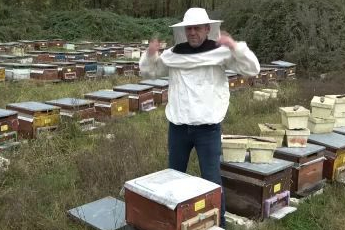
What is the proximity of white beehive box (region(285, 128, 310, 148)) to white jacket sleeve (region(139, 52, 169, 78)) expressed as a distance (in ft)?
5.93

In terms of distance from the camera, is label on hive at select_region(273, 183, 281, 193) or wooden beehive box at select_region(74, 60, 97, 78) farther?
wooden beehive box at select_region(74, 60, 97, 78)

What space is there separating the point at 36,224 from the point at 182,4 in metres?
41.5

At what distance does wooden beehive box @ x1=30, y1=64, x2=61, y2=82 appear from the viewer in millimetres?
10734

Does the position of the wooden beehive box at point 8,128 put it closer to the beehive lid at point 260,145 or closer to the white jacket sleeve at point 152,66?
the white jacket sleeve at point 152,66

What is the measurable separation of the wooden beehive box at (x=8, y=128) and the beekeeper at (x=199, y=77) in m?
2.99

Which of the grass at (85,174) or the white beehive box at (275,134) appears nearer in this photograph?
the grass at (85,174)

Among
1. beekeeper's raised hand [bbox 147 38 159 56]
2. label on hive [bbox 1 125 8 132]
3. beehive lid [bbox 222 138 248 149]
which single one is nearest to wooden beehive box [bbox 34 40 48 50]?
label on hive [bbox 1 125 8 132]

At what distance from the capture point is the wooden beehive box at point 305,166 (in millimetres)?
4566

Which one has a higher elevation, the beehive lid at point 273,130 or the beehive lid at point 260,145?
the beehive lid at point 260,145

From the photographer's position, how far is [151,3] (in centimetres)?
4169

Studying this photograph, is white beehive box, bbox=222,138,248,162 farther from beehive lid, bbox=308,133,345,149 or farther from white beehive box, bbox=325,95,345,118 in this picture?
white beehive box, bbox=325,95,345,118

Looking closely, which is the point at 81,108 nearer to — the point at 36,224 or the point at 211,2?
the point at 36,224

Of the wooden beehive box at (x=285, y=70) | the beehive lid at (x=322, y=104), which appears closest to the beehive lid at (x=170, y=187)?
the beehive lid at (x=322, y=104)

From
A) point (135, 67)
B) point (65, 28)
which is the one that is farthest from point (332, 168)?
point (65, 28)
